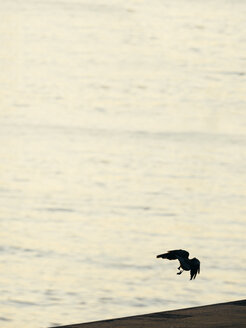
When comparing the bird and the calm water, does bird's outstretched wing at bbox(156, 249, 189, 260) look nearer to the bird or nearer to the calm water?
the bird

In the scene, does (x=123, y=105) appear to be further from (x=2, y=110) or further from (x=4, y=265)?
(x=4, y=265)

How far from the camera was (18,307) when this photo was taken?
5.30 feet

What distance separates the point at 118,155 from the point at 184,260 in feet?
0.99

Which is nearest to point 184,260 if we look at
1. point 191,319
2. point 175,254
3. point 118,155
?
point 175,254

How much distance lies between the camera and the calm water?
64.7 inches

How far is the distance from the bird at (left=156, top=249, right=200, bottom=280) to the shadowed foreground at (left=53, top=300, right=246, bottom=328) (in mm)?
89

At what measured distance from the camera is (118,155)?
1.70 metres

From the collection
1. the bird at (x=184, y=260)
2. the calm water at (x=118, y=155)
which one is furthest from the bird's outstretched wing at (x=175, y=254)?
the calm water at (x=118, y=155)

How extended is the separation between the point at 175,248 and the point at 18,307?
1.27ft

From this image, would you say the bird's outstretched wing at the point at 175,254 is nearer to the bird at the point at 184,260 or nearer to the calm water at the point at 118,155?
the bird at the point at 184,260

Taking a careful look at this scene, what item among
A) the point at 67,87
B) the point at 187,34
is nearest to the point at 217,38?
the point at 187,34

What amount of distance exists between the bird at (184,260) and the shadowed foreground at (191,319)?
0.29ft

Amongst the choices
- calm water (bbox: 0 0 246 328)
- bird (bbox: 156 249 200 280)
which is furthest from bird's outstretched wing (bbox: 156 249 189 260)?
calm water (bbox: 0 0 246 328)

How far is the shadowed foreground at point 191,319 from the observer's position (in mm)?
1415
